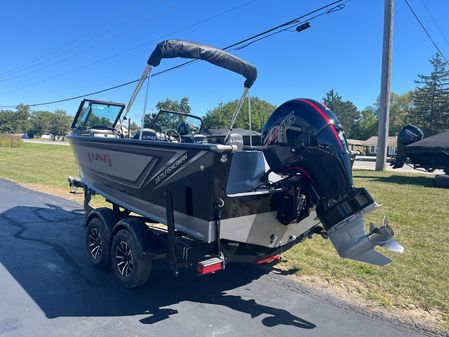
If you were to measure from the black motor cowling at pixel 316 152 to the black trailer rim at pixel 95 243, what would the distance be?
251cm

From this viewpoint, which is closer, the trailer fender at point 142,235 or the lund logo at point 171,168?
the lund logo at point 171,168

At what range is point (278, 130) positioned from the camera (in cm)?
408

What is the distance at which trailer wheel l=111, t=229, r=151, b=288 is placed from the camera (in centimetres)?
402

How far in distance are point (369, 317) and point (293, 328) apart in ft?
2.77

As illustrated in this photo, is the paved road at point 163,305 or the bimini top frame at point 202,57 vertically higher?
the bimini top frame at point 202,57

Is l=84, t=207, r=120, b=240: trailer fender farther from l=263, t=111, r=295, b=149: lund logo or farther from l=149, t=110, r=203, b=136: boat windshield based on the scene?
l=263, t=111, r=295, b=149: lund logo

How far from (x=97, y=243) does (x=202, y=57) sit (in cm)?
280

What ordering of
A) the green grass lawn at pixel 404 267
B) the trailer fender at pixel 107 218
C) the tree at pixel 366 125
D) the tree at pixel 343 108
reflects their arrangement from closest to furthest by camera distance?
the green grass lawn at pixel 404 267, the trailer fender at pixel 107 218, the tree at pixel 366 125, the tree at pixel 343 108

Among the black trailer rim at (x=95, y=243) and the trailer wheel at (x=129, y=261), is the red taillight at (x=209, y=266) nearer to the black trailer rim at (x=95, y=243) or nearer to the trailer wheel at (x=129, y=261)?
the trailer wheel at (x=129, y=261)

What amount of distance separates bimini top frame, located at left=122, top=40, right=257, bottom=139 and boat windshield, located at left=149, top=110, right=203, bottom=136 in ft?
3.39

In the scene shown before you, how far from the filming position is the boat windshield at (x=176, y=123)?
6070 millimetres

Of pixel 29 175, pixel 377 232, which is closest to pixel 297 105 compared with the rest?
pixel 377 232

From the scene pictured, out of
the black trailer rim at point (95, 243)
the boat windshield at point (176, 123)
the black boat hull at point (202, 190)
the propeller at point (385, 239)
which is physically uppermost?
the boat windshield at point (176, 123)

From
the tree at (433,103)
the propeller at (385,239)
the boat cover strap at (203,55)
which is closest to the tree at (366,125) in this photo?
the tree at (433,103)
